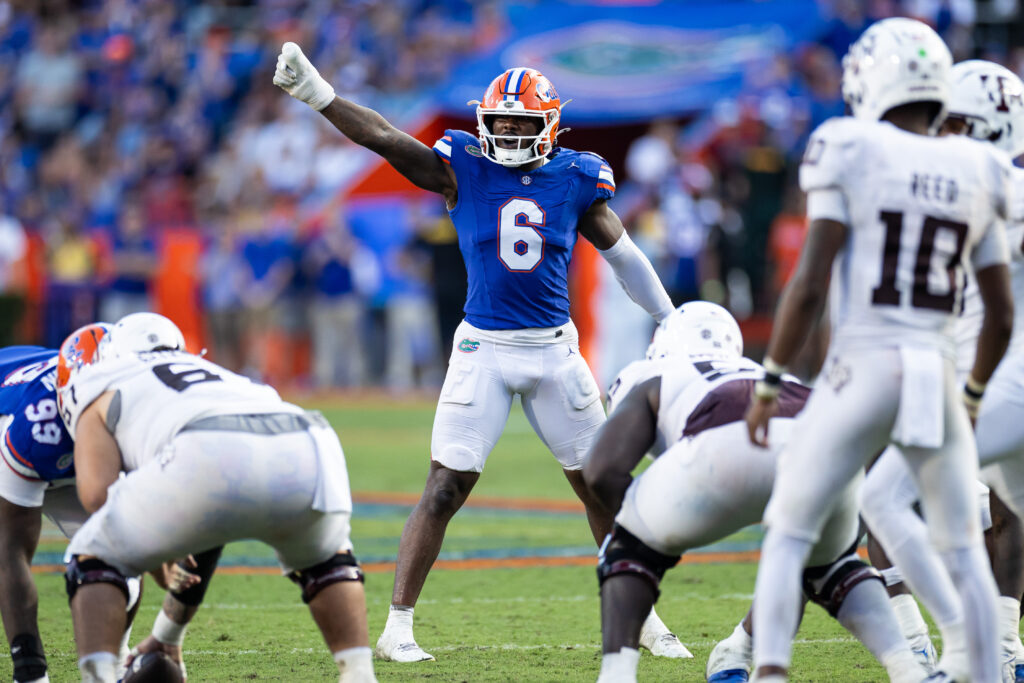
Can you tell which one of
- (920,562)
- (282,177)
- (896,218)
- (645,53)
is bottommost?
(920,562)

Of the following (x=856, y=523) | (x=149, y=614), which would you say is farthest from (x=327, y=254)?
(x=856, y=523)

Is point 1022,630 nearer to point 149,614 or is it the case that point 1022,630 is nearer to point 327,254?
point 149,614

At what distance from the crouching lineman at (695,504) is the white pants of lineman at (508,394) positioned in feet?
4.09

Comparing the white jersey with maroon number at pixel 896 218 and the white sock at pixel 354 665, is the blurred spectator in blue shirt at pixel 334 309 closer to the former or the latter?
the white sock at pixel 354 665

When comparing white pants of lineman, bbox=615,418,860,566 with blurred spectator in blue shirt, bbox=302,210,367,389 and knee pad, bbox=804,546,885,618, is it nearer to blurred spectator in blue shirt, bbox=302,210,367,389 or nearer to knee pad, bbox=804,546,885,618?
knee pad, bbox=804,546,885,618

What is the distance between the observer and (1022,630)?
6152 millimetres

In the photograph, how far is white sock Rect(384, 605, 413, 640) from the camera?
5.83m

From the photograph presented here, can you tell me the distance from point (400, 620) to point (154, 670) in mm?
1224

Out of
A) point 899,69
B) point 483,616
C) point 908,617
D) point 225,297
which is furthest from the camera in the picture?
point 225,297

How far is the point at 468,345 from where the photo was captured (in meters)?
6.15

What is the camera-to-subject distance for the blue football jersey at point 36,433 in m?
5.11

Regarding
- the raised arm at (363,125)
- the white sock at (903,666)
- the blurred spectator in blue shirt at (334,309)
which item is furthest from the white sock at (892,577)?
the blurred spectator in blue shirt at (334,309)

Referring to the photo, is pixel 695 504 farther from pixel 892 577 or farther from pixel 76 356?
pixel 76 356

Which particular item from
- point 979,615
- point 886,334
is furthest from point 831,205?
point 979,615
